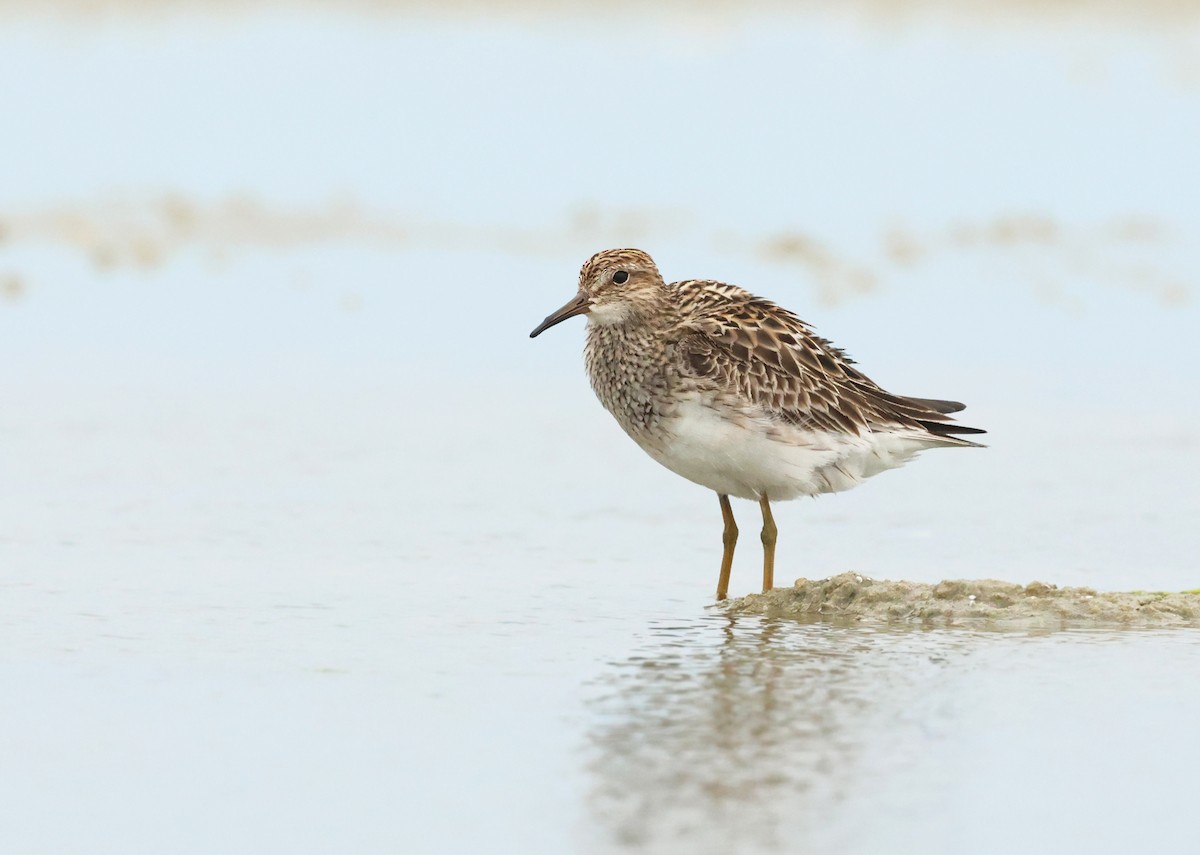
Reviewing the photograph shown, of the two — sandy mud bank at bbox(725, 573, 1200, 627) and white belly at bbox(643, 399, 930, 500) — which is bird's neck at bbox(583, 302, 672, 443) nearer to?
white belly at bbox(643, 399, 930, 500)

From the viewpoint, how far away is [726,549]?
30.5ft

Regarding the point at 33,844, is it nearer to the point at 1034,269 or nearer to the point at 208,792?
the point at 208,792

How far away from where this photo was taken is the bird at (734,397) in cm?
905

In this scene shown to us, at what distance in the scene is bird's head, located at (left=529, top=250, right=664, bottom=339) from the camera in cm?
942

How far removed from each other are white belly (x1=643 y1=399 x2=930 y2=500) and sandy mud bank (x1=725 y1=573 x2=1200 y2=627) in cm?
60

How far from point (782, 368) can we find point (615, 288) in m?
0.89

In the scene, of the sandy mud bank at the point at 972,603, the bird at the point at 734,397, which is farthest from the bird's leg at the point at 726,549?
the sandy mud bank at the point at 972,603

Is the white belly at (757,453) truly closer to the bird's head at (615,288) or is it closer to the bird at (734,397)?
the bird at (734,397)

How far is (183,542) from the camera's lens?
31.9ft

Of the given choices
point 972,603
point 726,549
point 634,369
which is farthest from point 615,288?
point 972,603

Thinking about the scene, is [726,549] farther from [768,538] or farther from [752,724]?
[752,724]

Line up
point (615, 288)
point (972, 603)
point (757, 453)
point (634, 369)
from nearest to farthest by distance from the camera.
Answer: point (972, 603) → point (757, 453) → point (634, 369) → point (615, 288)

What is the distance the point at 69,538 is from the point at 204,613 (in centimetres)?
167

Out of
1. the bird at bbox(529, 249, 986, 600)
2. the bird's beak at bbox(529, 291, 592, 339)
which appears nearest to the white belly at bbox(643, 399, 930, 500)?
the bird at bbox(529, 249, 986, 600)
